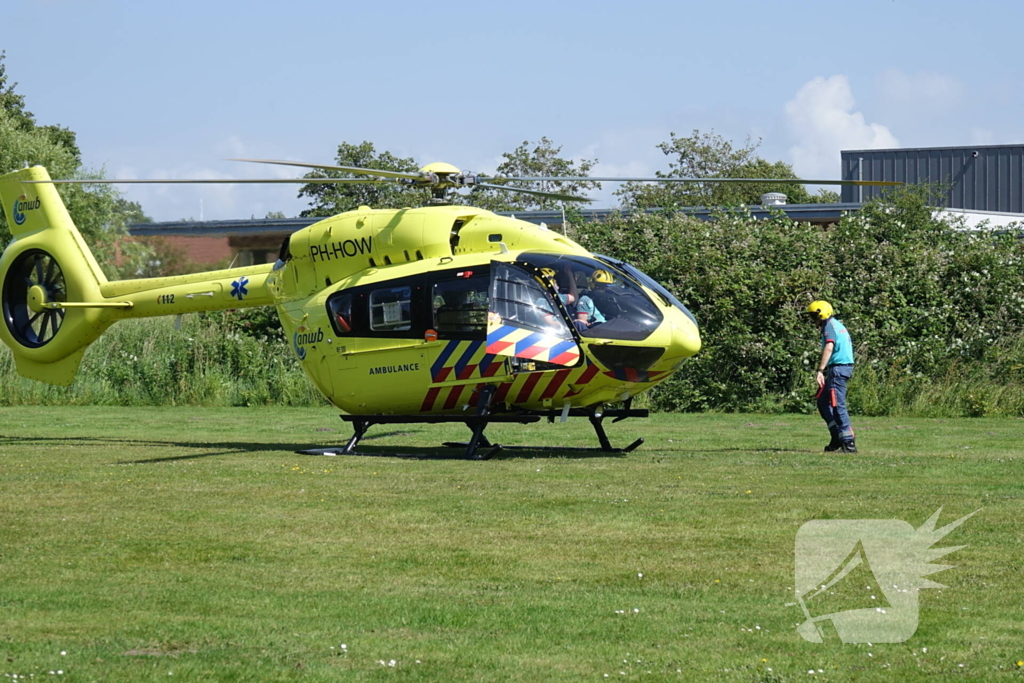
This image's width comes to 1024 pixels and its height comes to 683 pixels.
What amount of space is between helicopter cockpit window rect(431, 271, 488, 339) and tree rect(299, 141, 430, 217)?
2763 centimetres

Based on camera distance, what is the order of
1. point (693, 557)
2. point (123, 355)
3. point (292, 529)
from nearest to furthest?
point (693, 557) < point (292, 529) < point (123, 355)

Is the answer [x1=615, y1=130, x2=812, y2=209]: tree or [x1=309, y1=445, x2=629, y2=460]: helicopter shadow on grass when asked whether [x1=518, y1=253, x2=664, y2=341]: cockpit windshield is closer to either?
[x1=309, y1=445, x2=629, y2=460]: helicopter shadow on grass

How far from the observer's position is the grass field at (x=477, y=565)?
6090 mm

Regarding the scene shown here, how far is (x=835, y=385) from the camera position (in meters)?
15.4

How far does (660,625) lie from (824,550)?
7.70ft

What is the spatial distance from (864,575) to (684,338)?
22.6ft

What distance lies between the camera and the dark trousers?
15.3 meters

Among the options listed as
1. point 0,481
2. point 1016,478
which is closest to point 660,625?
point 1016,478

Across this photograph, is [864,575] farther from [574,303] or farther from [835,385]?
[835,385]

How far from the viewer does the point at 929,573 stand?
7773mm

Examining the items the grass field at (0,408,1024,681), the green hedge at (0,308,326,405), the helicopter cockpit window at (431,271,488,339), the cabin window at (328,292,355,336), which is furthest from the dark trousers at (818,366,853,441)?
the green hedge at (0,308,326,405)

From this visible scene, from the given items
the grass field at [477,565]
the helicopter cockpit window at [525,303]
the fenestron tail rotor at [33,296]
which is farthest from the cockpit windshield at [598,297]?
the fenestron tail rotor at [33,296]

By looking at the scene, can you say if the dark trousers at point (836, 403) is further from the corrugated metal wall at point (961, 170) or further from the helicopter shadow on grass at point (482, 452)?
the corrugated metal wall at point (961, 170)

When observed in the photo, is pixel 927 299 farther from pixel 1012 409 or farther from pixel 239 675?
pixel 239 675
